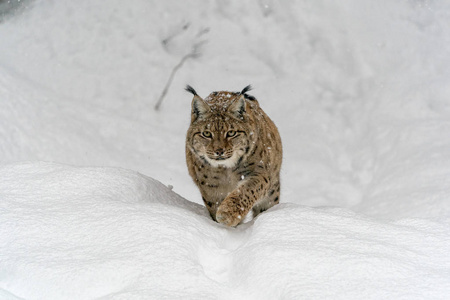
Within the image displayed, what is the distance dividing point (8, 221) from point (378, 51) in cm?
986

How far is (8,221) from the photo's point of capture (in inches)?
135

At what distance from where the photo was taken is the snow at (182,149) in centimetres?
295

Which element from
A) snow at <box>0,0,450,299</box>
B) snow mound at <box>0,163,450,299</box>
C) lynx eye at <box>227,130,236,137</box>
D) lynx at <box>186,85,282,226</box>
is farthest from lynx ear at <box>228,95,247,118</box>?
snow mound at <box>0,163,450,299</box>

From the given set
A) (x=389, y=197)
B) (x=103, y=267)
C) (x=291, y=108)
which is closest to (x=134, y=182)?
(x=103, y=267)

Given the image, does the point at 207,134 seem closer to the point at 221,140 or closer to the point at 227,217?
the point at 221,140

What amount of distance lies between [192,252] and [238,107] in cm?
196

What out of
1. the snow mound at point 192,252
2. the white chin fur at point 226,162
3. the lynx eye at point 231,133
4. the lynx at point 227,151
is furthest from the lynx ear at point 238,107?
the snow mound at point 192,252

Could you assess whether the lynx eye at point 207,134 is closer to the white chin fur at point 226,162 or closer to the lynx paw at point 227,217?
the white chin fur at point 226,162

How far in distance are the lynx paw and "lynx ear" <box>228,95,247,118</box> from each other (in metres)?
0.97

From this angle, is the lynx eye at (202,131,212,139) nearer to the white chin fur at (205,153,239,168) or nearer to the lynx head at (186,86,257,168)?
the lynx head at (186,86,257,168)

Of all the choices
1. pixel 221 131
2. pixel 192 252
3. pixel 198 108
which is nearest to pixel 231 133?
pixel 221 131

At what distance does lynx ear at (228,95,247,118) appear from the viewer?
4.92 metres

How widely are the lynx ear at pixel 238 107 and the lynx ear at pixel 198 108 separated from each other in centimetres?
20

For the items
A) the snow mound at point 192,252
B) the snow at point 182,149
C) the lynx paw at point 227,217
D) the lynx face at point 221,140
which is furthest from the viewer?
the lynx face at point 221,140
